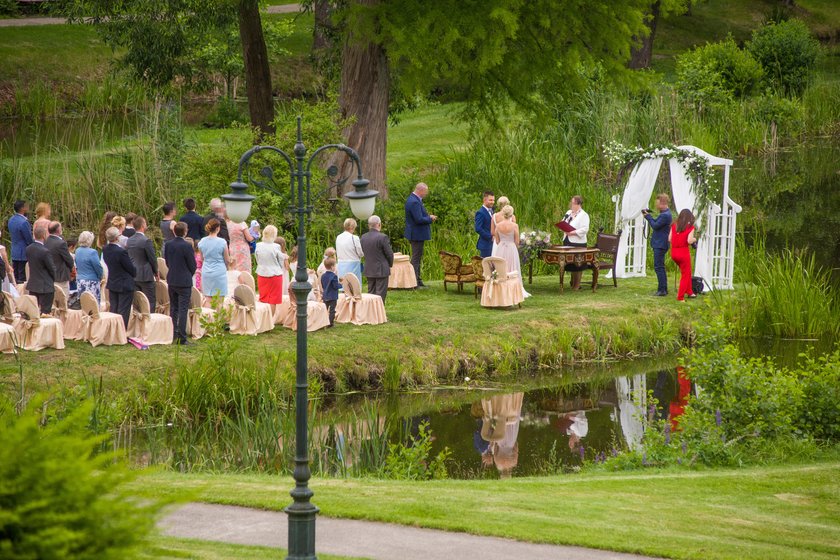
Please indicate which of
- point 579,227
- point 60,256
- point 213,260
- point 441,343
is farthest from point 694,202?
point 60,256

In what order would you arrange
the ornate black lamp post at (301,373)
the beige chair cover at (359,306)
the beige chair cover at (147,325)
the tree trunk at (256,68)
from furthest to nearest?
the tree trunk at (256,68)
the beige chair cover at (359,306)
the beige chair cover at (147,325)
the ornate black lamp post at (301,373)

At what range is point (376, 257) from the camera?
20.1 m

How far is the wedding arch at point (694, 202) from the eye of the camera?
2380 centimetres

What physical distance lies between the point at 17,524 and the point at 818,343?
726 inches

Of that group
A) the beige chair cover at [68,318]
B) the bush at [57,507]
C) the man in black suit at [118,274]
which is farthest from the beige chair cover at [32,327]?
the bush at [57,507]

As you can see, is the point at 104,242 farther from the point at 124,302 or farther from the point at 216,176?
the point at 216,176

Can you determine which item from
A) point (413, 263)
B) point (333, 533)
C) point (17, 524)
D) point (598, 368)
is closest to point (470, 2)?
point (413, 263)

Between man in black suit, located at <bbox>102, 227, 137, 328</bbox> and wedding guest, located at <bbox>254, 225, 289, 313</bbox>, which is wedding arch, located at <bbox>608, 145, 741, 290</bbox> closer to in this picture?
wedding guest, located at <bbox>254, 225, 289, 313</bbox>

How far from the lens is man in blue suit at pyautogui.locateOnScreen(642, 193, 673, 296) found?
22.4 metres

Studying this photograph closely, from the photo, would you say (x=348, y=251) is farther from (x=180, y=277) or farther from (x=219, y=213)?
(x=180, y=277)

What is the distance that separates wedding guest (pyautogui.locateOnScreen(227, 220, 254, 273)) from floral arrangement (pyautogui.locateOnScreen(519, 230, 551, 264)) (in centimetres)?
572

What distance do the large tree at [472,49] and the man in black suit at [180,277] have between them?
8233 mm

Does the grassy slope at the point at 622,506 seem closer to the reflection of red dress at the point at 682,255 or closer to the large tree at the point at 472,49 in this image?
the reflection of red dress at the point at 682,255

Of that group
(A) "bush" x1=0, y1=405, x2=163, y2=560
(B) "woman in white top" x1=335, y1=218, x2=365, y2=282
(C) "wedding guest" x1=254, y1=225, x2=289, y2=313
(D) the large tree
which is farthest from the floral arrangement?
(A) "bush" x1=0, y1=405, x2=163, y2=560
